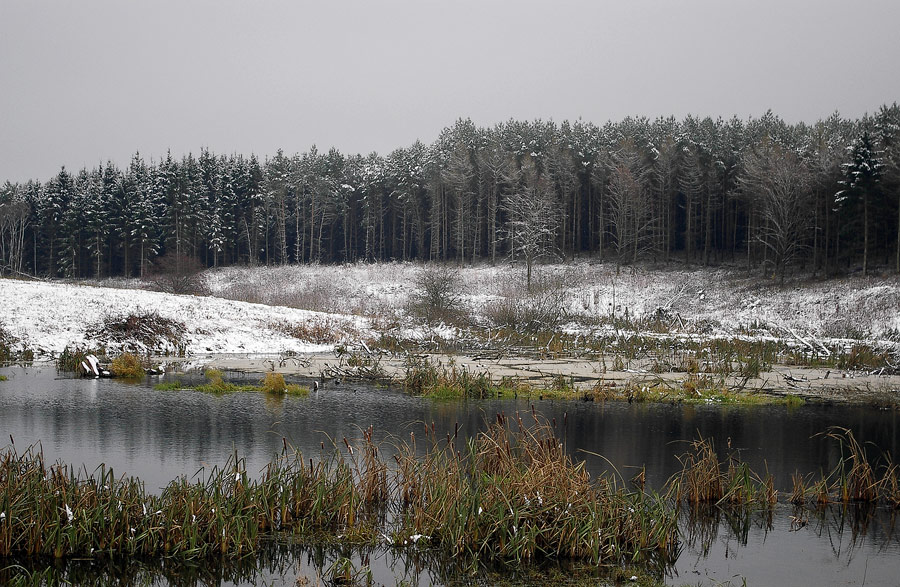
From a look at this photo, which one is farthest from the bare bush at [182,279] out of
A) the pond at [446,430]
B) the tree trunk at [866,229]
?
the tree trunk at [866,229]

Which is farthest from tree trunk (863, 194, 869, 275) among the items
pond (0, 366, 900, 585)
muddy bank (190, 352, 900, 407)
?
pond (0, 366, 900, 585)

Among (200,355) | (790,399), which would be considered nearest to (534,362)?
(790,399)

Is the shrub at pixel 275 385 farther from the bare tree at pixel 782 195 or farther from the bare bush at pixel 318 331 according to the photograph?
the bare tree at pixel 782 195

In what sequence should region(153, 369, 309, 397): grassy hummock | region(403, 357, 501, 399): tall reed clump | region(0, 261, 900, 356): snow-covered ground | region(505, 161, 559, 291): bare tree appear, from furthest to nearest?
1. region(505, 161, 559, 291): bare tree
2. region(0, 261, 900, 356): snow-covered ground
3. region(403, 357, 501, 399): tall reed clump
4. region(153, 369, 309, 397): grassy hummock

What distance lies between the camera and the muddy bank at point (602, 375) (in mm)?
20516

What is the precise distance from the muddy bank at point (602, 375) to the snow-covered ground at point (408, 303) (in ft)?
20.3

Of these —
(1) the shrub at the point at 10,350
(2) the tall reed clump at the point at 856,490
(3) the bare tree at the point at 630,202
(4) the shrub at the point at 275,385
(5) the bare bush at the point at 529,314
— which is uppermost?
(3) the bare tree at the point at 630,202

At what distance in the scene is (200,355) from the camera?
30422 millimetres

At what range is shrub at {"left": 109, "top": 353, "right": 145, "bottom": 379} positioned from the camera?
2312 cm

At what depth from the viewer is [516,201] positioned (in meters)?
64.1

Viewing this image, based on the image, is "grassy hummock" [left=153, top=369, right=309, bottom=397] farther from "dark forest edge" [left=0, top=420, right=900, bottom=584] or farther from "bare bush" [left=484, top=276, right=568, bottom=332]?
"bare bush" [left=484, top=276, right=568, bottom=332]

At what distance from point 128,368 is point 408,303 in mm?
22886

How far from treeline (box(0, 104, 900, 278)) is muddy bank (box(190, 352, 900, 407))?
27759 mm

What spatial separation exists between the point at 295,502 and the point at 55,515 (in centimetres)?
262
